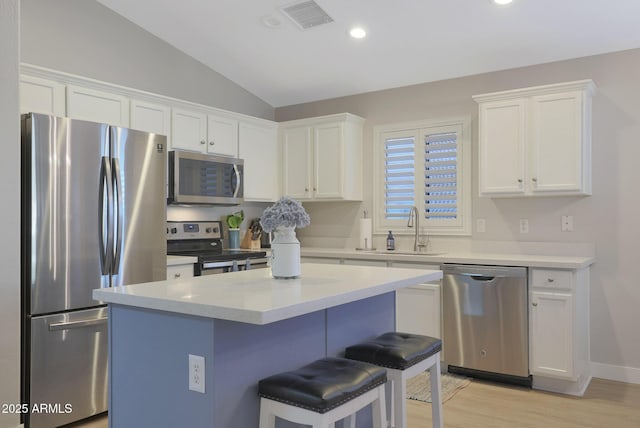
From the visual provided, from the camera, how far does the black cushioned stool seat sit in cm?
213

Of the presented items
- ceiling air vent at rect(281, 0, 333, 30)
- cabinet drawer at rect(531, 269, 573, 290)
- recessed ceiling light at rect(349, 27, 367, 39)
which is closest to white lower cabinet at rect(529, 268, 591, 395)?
cabinet drawer at rect(531, 269, 573, 290)

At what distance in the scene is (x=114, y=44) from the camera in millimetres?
4086

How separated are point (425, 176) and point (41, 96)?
10.5ft

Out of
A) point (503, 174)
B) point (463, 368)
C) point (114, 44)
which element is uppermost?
point (114, 44)

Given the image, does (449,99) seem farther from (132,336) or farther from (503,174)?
(132,336)

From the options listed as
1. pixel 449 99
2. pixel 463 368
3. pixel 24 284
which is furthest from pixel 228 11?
pixel 463 368

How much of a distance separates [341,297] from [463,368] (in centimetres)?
241

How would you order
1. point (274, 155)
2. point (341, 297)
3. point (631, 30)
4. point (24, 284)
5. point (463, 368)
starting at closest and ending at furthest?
point (341, 297) < point (24, 284) < point (631, 30) < point (463, 368) < point (274, 155)

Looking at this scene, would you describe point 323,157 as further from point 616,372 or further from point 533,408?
point 616,372

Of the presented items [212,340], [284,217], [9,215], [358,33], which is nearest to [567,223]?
[358,33]

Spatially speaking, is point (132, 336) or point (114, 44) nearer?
point (132, 336)

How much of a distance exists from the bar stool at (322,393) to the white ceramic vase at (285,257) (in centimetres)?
50

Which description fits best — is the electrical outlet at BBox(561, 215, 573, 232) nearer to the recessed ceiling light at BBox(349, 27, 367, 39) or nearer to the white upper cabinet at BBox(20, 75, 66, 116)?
the recessed ceiling light at BBox(349, 27, 367, 39)

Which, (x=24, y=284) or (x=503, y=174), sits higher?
(x=503, y=174)
